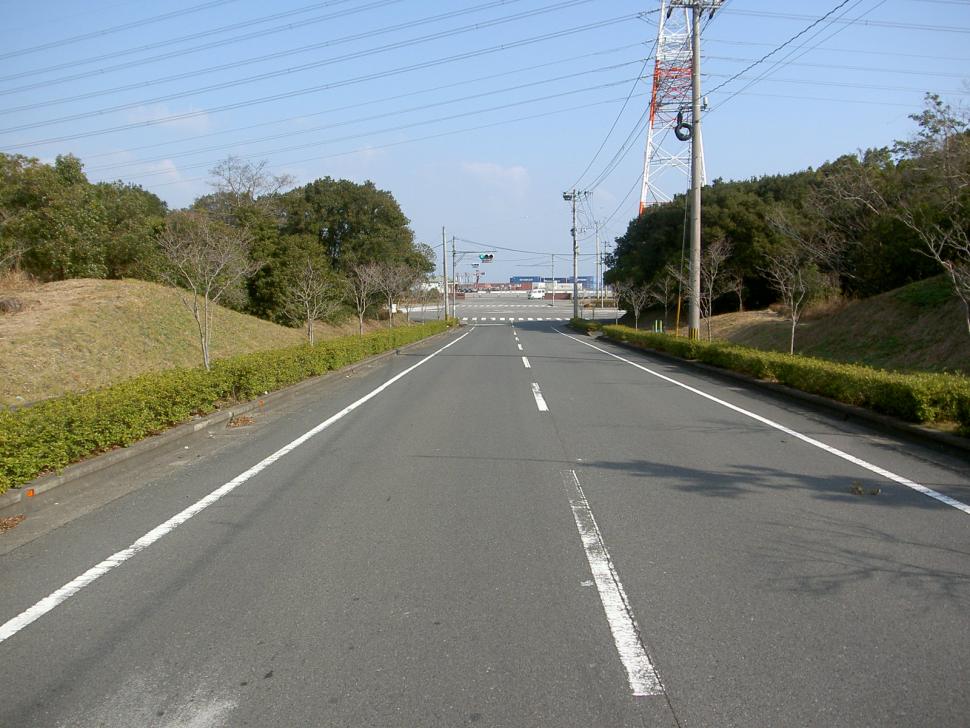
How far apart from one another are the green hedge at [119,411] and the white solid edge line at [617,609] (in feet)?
16.0

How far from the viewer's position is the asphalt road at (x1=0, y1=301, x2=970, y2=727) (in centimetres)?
312

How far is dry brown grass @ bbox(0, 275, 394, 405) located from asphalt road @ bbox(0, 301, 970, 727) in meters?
10.2

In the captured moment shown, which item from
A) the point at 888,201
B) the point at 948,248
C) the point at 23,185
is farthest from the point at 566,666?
the point at 888,201

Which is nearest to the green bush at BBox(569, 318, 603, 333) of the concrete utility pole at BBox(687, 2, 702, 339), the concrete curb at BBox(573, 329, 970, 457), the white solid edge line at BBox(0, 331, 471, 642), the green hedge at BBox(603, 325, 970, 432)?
the concrete utility pole at BBox(687, 2, 702, 339)

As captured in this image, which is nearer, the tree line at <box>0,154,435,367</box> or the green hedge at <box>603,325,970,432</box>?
the green hedge at <box>603,325,970,432</box>

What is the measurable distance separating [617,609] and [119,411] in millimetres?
6394

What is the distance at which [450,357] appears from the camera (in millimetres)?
25828

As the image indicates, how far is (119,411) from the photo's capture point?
8.07 m

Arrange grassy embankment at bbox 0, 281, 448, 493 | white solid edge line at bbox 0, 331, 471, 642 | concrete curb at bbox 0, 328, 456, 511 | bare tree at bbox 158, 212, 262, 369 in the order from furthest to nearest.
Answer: bare tree at bbox 158, 212, 262, 369, grassy embankment at bbox 0, 281, 448, 493, concrete curb at bbox 0, 328, 456, 511, white solid edge line at bbox 0, 331, 471, 642

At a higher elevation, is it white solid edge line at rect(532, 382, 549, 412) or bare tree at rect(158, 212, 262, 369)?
bare tree at rect(158, 212, 262, 369)

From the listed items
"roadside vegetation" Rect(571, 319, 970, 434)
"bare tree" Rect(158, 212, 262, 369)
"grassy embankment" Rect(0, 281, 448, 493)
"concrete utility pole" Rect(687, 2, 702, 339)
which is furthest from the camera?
"concrete utility pole" Rect(687, 2, 702, 339)

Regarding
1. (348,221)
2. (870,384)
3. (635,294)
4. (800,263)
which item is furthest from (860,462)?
(348,221)

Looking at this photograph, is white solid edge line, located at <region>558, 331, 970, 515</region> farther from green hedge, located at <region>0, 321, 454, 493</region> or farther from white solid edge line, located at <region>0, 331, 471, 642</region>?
green hedge, located at <region>0, 321, 454, 493</region>

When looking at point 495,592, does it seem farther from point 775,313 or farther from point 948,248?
point 775,313
